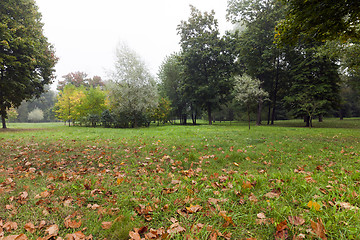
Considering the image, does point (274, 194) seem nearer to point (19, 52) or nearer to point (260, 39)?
point (19, 52)

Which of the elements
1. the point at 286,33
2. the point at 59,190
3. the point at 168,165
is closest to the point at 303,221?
the point at 168,165

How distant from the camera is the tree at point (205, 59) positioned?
23219 mm

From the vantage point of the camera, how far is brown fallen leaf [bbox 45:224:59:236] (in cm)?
186

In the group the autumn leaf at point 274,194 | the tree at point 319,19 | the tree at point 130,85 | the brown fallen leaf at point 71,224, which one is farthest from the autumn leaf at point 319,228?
the tree at point 130,85

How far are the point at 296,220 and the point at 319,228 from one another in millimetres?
229

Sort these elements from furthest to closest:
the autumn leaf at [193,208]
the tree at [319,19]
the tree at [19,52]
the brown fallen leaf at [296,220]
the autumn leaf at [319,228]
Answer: the tree at [19,52] < the tree at [319,19] < the autumn leaf at [193,208] < the brown fallen leaf at [296,220] < the autumn leaf at [319,228]

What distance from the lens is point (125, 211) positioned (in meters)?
2.37

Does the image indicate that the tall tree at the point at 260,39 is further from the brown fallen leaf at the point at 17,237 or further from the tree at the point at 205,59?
the brown fallen leaf at the point at 17,237

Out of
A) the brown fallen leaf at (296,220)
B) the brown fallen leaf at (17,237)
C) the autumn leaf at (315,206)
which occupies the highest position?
the autumn leaf at (315,206)

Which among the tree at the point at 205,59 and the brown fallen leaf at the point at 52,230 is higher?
the tree at the point at 205,59

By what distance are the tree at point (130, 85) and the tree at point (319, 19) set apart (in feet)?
51.7

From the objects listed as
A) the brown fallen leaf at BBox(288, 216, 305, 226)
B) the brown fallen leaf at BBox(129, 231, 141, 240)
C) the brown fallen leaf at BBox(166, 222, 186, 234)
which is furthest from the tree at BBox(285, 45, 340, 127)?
the brown fallen leaf at BBox(129, 231, 141, 240)

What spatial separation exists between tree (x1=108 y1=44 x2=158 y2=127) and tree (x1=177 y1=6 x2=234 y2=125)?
7.02 m

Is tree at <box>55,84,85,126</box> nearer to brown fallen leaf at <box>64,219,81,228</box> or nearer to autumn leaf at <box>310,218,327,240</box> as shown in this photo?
brown fallen leaf at <box>64,219,81,228</box>
